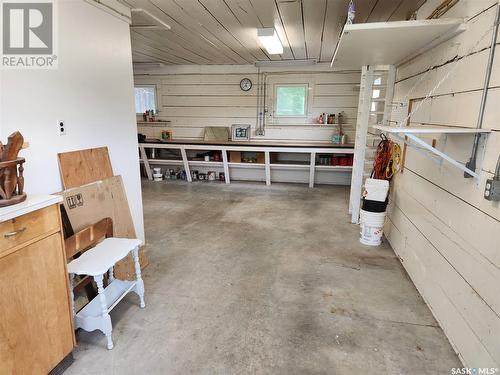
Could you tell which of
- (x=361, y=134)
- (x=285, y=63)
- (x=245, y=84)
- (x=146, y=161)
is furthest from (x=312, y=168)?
(x=146, y=161)

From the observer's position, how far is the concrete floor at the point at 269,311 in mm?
1712

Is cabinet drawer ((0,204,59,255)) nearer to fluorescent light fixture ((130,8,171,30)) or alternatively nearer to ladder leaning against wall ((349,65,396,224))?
fluorescent light fixture ((130,8,171,30))

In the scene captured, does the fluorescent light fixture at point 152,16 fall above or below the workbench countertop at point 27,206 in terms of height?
above

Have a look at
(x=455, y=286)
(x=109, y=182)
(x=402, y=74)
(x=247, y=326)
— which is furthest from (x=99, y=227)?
(x=402, y=74)

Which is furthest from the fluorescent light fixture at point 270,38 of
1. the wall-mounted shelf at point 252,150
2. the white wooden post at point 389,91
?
the wall-mounted shelf at point 252,150

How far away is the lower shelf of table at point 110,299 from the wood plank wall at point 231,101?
4690 millimetres

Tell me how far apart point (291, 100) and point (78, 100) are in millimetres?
4501

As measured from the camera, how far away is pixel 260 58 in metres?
5.37

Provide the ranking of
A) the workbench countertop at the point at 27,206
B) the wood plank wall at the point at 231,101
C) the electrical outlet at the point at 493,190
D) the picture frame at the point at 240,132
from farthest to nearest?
the picture frame at the point at 240,132 → the wood plank wall at the point at 231,101 → the electrical outlet at the point at 493,190 → the workbench countertop at the point at 27,206

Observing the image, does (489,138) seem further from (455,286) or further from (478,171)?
(455,286)

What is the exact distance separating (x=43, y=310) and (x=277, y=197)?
13.4ft

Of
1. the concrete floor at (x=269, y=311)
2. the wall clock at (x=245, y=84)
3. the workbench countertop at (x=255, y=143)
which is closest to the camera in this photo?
the concrete floor at (x=269, y=311)

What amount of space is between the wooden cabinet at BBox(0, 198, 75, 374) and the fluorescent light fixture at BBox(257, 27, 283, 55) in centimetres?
293

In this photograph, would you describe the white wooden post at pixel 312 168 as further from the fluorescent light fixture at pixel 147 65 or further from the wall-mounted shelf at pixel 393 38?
the fluorescent light fixture at pixel 147 65
